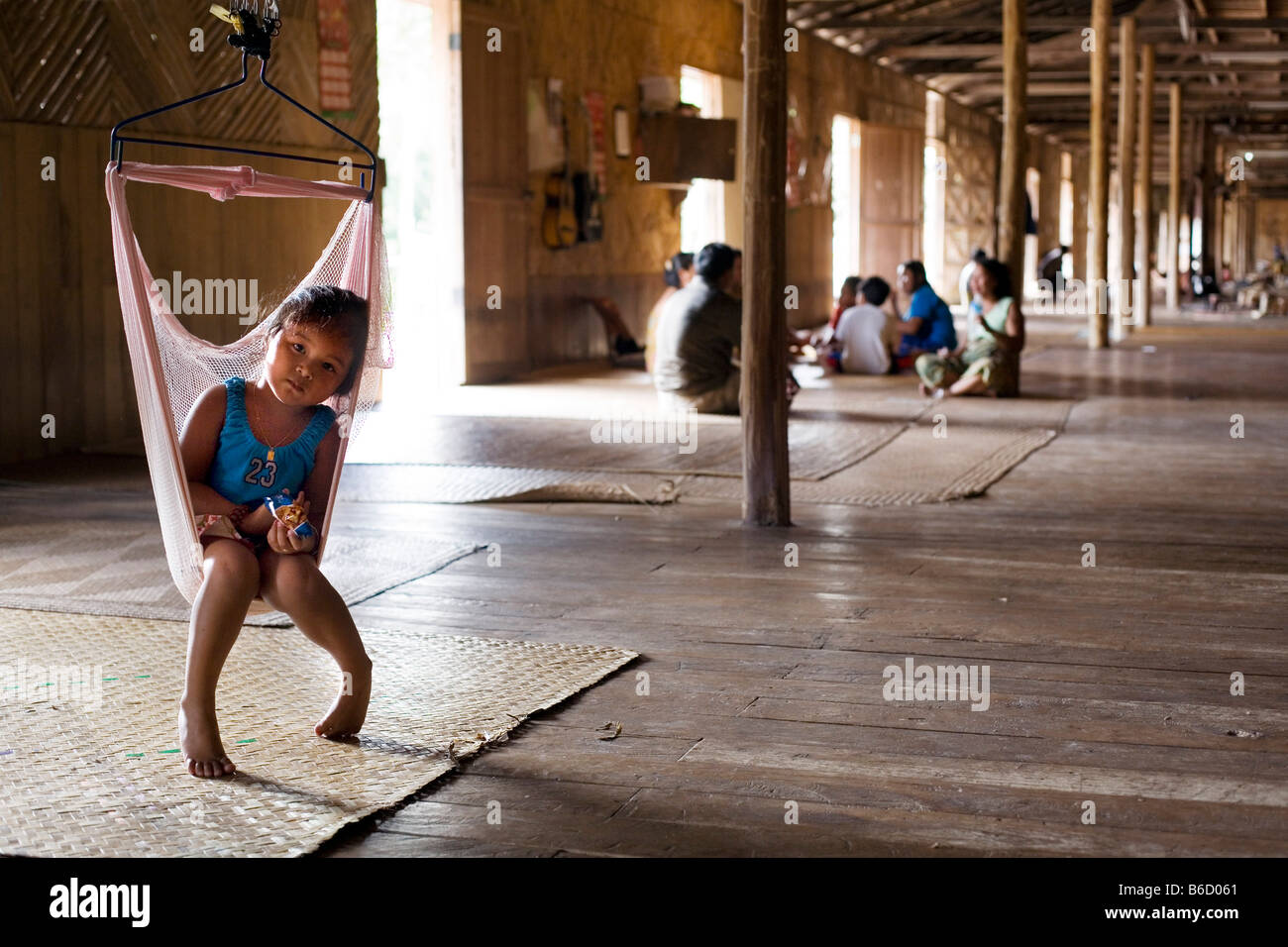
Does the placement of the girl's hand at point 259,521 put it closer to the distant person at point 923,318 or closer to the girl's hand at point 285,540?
the girl's hand at point 285,540

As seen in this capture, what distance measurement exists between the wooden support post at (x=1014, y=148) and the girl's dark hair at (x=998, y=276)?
0.43 ft

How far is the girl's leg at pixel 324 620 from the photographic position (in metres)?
2.74

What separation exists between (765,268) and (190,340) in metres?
2.52

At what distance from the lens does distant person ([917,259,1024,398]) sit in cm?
890

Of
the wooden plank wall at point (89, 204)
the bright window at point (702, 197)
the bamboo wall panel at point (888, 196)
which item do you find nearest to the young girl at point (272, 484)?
the wooden plank wall at point (89, 204)

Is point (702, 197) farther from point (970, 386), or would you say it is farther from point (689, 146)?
point (970, 386)

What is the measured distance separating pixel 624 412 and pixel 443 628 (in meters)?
4.63

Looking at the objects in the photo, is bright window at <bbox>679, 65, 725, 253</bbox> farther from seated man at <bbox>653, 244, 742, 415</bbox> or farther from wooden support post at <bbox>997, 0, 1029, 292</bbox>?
seated man at <bbox>653, 244, 742, 415</bbox>

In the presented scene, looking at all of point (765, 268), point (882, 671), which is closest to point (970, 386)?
point (765, 268)

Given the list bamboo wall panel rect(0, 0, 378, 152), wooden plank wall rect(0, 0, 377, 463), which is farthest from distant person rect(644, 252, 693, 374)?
wooden plank wall rect(0, 0, 377, 463)

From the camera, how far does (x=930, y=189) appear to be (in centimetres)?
2134

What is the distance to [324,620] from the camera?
2.77 meters
